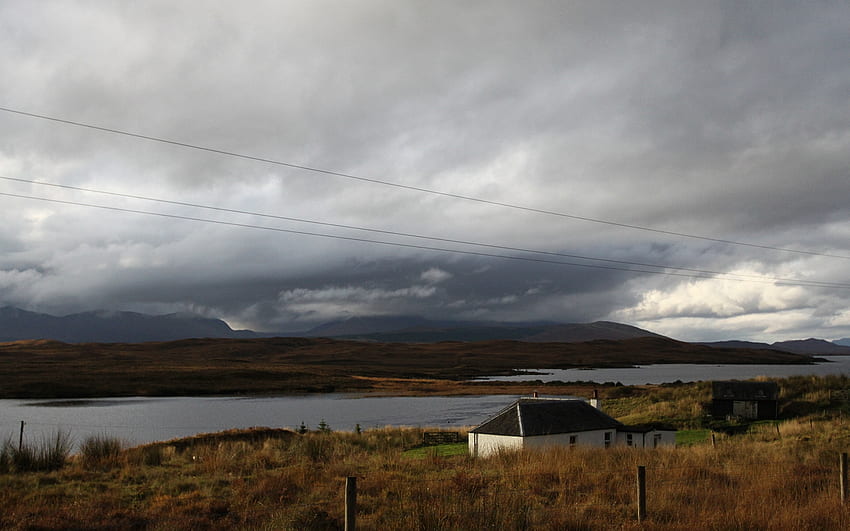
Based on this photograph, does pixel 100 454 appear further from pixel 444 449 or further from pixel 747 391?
pixel 747 391

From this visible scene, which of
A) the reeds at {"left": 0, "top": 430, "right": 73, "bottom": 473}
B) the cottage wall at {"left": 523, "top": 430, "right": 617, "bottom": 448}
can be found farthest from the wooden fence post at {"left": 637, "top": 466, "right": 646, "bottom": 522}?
the reeds at {"left": 0, "top": 430, "right": 73, "bottom": 473}

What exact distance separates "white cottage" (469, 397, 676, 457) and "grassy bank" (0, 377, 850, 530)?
326 inches

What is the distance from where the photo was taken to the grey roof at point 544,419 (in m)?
32.8

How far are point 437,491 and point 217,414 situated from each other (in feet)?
210

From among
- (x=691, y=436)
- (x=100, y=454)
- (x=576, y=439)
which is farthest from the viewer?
(x=691, y=436)

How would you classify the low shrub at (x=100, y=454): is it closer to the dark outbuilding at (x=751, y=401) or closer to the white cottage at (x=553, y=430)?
the white cottage at (x=553, y=430)

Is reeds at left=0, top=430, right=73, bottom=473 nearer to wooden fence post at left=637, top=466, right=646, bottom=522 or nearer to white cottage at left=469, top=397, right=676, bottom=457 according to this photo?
white cottage at left=469, top=397, right=676, bottom=457

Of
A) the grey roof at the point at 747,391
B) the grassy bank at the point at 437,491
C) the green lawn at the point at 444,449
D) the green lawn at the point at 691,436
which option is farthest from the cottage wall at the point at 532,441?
the grey roof at the point at 747,391

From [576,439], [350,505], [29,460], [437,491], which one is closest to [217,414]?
[29,460]

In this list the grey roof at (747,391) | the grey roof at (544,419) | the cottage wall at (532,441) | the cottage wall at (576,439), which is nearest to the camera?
the cottage wall at (532,441)

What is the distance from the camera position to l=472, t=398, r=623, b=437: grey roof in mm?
32844

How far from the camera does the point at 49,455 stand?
89.4ft

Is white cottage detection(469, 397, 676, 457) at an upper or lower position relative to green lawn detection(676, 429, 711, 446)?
upper

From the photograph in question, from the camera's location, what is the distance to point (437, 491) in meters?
14.5
